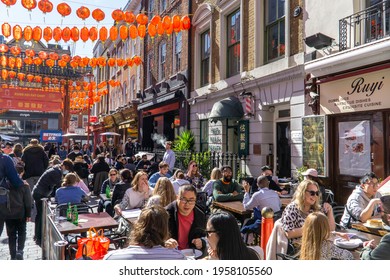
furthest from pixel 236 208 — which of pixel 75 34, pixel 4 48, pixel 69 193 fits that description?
pixel 4 48

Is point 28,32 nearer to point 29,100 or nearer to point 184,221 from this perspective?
point 29,100

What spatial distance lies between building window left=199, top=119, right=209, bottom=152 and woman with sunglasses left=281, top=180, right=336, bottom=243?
8.86 meters

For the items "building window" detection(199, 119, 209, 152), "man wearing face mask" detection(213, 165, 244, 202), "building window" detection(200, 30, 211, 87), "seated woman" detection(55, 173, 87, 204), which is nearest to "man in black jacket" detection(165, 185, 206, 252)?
"seated woman" detection(55, 173, 87, 204)

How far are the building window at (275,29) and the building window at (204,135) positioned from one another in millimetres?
4098

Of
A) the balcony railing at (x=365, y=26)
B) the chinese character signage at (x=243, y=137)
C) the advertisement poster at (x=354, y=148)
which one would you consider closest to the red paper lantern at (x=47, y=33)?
the chinese character signage at (x=243, y=137)

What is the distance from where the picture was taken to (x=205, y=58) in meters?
12.9

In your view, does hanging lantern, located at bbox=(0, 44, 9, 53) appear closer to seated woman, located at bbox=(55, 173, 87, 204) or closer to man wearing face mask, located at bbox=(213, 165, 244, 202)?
seated woman, located at bbox=(55, 173, 87, 204)

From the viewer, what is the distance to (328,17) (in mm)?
7160

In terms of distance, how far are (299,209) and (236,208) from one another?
1751 mm

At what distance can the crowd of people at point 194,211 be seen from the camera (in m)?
2.34

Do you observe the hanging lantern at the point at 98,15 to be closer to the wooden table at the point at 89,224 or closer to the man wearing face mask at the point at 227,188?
the man wearing face mask at the point at 227,188

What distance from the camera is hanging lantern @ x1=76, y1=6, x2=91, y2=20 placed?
339 inches

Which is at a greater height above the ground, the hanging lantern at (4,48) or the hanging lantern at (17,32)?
the hanging lantern at (4,48)
